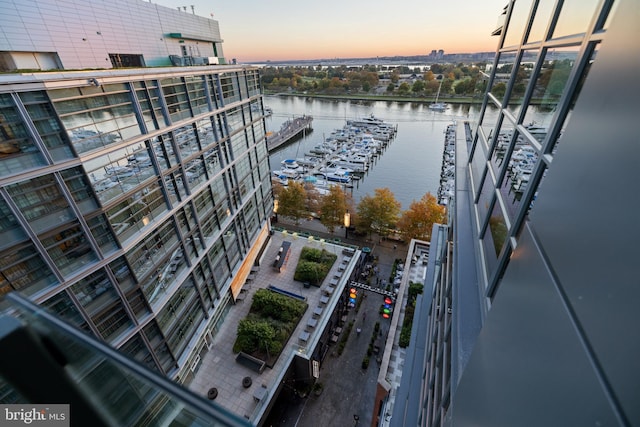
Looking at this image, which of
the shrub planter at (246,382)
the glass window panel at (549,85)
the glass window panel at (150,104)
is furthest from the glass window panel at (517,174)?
the shrub planter at (246,382)

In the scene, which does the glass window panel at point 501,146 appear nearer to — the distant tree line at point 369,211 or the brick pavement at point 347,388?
the brick pavement at point 347,388

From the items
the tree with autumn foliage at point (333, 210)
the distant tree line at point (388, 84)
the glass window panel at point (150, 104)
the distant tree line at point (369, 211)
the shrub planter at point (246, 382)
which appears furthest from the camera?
the distant tree line at point (388, 84)

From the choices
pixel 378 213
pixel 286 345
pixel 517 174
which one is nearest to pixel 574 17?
pixel 517 174

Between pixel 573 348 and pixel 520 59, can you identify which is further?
pixel 520 59

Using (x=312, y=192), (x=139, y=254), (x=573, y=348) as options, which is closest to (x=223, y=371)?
(x=139, y=254)

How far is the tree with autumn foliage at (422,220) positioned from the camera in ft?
80.7

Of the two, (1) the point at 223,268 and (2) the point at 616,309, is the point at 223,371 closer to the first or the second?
(1) the point at 223,268

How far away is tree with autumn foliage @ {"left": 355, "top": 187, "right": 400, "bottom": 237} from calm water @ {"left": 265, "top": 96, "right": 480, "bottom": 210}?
8.23 meters

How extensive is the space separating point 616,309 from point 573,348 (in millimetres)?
266

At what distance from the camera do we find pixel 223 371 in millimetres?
14164

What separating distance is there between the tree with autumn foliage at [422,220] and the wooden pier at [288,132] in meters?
34.1

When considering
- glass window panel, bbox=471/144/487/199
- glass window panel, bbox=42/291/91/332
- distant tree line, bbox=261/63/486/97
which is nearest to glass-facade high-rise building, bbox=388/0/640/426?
glass window panel, bbox=471/144/487/199

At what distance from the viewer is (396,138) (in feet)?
182

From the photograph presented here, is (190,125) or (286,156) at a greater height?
(190,125)
